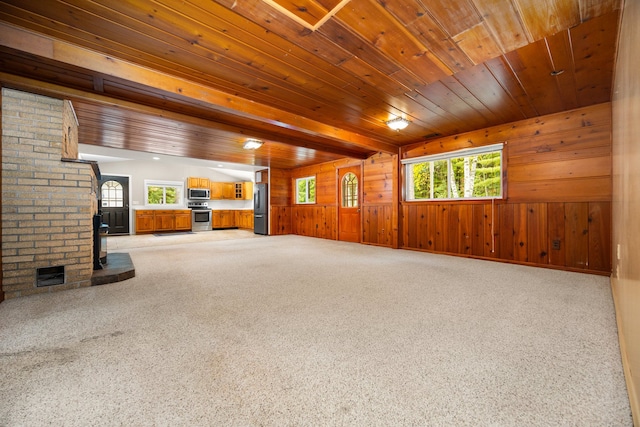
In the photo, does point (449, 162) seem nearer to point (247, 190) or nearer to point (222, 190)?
point (247, 190)

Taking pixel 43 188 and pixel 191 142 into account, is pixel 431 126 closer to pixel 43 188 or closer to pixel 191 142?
pixel 191 142

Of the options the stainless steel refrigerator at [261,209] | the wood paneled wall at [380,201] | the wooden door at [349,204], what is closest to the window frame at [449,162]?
the wood paneled wall at [380,201]

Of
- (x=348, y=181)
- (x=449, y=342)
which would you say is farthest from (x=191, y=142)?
(x=449, y=342)

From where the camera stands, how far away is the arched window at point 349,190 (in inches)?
261

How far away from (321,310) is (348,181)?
5023 millimetres

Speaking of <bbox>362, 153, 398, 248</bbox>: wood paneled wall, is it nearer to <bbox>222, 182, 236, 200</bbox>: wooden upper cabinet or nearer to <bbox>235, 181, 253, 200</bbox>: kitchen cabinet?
<bbox>235, 181, 253, 200</bbox>: kitchen cabinet

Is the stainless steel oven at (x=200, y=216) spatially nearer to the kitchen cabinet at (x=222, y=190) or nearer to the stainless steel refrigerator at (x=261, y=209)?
A: the kitchen cabinet at (x=222, y=190)

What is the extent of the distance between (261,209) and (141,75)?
6207mm

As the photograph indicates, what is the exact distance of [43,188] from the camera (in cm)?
262

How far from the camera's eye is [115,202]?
876cm

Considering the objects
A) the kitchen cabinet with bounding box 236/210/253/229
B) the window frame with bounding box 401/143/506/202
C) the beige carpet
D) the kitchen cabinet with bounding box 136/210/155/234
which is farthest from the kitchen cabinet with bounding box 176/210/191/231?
the window frame with bounding box 401/143/506/202

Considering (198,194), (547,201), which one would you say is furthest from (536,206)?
(198,194)

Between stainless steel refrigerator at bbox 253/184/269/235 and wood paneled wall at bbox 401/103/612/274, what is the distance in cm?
538

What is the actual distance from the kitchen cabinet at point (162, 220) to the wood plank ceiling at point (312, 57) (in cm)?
583
